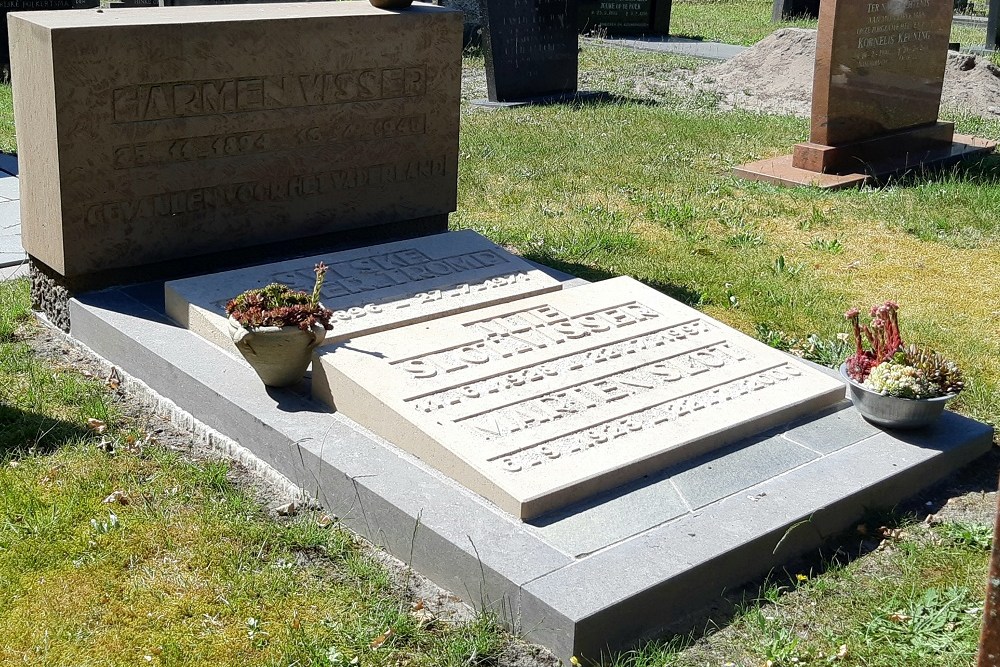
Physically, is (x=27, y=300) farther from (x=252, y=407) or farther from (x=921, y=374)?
(x=921, y=374)

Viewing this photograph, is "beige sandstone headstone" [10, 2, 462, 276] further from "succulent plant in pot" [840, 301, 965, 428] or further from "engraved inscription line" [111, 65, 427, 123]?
"succulent plant in pot" [840, 301, 965, 428]

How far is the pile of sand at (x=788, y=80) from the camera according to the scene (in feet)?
41.0

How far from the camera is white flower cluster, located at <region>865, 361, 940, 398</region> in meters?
4.36

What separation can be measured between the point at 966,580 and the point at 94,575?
2.87 metres

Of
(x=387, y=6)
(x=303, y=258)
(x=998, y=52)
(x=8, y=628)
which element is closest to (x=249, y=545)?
(x=8, y=628)

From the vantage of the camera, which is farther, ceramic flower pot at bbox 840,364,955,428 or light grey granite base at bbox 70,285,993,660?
ceramic flower pot at bbox 840,364,955,428

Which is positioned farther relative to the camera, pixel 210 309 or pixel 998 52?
pixel 998 52

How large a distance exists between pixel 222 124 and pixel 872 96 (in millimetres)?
5699

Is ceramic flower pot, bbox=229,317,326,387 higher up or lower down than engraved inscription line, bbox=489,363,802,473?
higher up

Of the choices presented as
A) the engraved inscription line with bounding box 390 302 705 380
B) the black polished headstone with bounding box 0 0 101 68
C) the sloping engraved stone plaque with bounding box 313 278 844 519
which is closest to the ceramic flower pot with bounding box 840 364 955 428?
the sloping engraved stone plaque with bounding box 313 278 844 519

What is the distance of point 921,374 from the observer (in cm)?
438

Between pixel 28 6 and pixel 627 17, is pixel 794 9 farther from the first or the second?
pixel 28 6

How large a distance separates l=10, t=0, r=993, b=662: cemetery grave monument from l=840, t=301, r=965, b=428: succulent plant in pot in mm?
113

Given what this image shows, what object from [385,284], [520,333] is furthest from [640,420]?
[385,284]
